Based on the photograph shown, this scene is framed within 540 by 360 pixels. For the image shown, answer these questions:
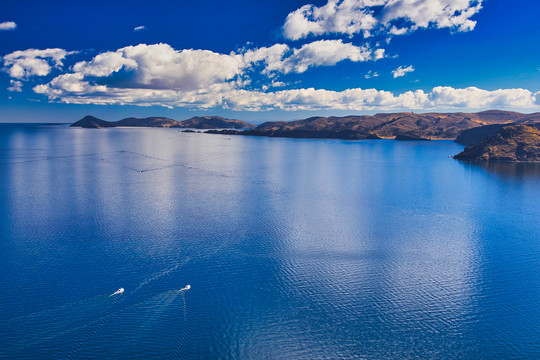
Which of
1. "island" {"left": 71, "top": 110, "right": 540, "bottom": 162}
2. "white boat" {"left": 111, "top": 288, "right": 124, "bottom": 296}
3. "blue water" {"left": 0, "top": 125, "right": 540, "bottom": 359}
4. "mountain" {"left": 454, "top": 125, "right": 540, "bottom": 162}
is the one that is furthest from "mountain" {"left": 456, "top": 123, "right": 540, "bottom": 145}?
"white boat" {"left": 111, "top": 288, "right": 124, "bottom": 296}

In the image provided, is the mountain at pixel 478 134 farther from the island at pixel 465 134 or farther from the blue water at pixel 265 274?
the blue water at pixel 265 274

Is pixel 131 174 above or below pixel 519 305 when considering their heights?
above

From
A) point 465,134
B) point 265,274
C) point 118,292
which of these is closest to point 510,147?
point 465,134

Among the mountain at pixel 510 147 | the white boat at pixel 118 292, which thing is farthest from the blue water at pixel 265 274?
the mountain at pixel 510 147

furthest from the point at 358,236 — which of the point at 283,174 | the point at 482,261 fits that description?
A: the point at 283,174

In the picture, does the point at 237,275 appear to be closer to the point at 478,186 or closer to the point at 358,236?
the point at 358,236

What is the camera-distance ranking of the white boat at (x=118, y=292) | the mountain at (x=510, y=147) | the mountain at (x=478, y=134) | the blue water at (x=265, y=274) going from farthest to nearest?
the mountain at (x=478, y=134)
the mountain at (x=510, y=147)
the white boat at (x=118, y=292)
the blue water at (x=265, y=274)

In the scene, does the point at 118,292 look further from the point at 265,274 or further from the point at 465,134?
the point at 465,134
